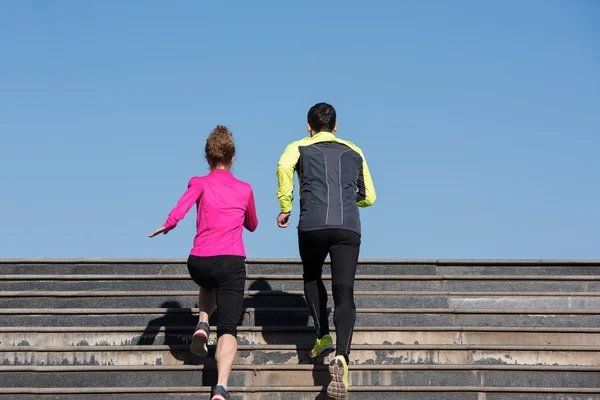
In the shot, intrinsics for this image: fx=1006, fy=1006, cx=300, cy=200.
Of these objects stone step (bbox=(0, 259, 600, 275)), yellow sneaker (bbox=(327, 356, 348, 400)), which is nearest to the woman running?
yellow sneaker (bbox=(327, 356, 348, 400))

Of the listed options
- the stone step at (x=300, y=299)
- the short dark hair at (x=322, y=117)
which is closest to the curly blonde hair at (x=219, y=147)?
the short dark hair at (x=322, y=117)

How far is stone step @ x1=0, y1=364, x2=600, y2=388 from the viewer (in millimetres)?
8320

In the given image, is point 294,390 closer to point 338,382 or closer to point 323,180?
point 338,382

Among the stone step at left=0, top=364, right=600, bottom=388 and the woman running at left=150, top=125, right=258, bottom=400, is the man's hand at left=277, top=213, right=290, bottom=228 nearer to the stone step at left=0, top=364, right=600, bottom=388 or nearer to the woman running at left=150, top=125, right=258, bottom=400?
the woman running at left=150, top=125, right=258, bottom=400

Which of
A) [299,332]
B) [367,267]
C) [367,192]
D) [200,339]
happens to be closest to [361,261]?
[367,267]

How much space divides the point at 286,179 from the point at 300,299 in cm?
211

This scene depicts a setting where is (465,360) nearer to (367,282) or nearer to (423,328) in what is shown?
(423,328)

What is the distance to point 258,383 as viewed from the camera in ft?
27.5

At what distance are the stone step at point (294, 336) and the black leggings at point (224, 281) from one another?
49.7 inches

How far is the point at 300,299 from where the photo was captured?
385 inches

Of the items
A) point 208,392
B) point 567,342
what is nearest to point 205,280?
point 208,392

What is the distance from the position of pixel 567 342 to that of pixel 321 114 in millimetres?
3095

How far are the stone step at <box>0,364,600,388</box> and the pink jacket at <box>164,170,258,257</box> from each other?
115 centimetres

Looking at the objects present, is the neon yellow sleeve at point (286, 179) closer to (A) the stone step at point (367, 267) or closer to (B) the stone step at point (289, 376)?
(B) the stone step at point (289, 376)
